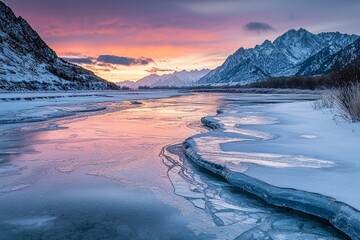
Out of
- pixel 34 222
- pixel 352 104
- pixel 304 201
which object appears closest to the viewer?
pixel 34 222

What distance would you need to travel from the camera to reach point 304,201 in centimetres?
530

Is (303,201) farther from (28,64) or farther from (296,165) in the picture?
(28,64)

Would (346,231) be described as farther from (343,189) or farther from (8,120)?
(8,120)

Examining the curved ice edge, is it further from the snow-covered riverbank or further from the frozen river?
the frozen river

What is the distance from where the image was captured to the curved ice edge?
445cm

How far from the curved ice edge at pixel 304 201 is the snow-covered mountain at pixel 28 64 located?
312 ft

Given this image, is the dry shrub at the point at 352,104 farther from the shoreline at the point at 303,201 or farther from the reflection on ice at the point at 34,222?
the reflection on ice at the point at 34,222

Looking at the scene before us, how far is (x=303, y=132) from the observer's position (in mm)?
11430

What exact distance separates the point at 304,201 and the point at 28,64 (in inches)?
5357

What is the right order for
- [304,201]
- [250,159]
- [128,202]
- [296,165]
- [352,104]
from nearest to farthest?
1. [304,201]
2. [128,202]
3. [296,165]
4. [250,159]
5. [352,104]

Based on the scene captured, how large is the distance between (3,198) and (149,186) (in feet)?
8.83

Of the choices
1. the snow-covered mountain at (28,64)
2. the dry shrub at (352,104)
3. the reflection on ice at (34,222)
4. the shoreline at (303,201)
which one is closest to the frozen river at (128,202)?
the reflection on ice at (34,222)

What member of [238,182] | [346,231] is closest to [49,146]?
[238,182]

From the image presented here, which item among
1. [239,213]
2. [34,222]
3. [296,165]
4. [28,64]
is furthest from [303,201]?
[28,64]
